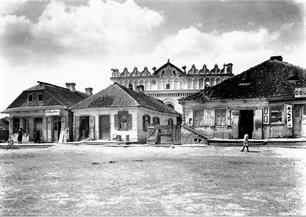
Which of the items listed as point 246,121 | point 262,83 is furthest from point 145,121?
point 262,83

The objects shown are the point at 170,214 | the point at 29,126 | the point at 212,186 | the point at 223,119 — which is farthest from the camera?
the point at 29,126

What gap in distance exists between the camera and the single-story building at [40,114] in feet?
96.9

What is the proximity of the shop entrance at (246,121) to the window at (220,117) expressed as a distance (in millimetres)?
1520

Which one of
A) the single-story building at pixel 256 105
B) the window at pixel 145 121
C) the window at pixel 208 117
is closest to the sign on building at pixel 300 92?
the single-story building at pixel 256 105

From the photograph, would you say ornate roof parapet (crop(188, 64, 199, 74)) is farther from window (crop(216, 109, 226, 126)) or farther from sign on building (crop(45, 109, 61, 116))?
sign on building (crop(45, 109, 61, 116))

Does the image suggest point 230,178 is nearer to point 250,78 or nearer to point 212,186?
point 212,186

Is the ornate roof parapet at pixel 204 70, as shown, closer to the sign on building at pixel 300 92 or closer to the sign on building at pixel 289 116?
the sign on building at pixel 289 116

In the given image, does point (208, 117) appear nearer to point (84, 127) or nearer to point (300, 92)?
point (300, 92)

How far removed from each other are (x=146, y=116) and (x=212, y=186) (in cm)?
2094

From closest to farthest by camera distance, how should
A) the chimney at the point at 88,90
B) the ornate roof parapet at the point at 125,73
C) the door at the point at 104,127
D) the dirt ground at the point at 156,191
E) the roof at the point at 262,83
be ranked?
the dirt ground at the point at 156,191, the roof at the point at 262,83, the door at the point at 104,127, the chimney at the point at 88,90, the ornate roof parapet at the point at 125,73

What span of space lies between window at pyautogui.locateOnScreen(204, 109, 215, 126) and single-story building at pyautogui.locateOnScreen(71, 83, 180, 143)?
5733mm

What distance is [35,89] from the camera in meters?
31.3

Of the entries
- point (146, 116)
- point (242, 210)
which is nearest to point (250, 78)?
point (146, 116)

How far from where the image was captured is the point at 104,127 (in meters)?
27.2
